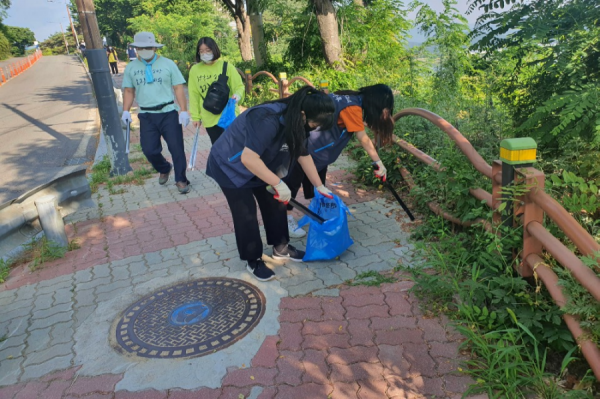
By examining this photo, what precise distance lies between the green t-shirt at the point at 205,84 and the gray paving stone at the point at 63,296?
2.38m

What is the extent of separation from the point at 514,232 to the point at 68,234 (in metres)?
4.32

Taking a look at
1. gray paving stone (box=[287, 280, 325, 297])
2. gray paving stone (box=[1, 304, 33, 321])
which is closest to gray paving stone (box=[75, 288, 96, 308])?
gray paving stone (box=[1, 304, 33, 321])

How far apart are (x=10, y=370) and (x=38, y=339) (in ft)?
1.00

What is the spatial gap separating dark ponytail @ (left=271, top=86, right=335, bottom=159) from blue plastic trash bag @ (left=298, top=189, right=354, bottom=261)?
2.54 feet

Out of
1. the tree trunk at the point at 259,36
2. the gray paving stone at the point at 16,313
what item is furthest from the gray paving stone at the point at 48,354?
the tree trunk at the point at 259,36

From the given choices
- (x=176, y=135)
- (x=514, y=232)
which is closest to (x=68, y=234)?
(x=176, y=135)

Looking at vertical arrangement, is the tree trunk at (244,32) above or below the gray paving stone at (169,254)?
above

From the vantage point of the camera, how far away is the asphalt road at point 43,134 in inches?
315

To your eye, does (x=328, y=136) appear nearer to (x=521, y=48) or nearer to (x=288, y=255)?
(x=288, y=255)

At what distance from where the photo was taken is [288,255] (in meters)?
3.81

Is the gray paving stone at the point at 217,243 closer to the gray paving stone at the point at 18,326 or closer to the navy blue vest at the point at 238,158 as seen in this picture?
the navy blue vest at the point at 238,158

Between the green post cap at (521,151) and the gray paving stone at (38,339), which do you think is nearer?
the green post cap at (521,151)

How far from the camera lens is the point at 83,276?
3.88m

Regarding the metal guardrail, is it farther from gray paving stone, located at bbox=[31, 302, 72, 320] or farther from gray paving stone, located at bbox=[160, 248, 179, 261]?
gray paving stone, located at bbox=[160, 248, 179, 261]
